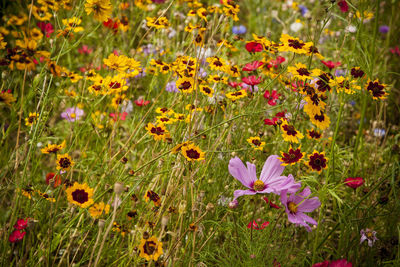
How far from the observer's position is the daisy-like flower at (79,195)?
0.79 metres

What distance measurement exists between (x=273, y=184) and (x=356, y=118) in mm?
1442

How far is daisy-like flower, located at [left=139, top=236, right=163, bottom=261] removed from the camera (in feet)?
2.31

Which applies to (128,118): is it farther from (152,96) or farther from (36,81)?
(36,81)

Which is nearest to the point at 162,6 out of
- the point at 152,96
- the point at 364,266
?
the point at 152,96

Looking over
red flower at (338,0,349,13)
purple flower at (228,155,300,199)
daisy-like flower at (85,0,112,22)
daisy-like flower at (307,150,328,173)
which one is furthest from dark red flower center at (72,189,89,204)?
red flower at (338,0,349,13)

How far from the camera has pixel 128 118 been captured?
5.85 ft

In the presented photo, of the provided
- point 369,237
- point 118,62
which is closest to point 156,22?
point 118,62

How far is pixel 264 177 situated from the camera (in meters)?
0.89

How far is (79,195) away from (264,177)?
0.46 m

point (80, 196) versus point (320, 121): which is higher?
point (320, 121)

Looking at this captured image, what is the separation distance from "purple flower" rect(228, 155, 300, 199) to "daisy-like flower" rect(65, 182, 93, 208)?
1.13 ft

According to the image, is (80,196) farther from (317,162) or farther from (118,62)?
(317,162)

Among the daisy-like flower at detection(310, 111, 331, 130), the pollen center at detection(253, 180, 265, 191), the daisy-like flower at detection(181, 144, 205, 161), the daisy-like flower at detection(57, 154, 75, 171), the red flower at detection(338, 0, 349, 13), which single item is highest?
the red flower at detection(338, 0, 349, 13)

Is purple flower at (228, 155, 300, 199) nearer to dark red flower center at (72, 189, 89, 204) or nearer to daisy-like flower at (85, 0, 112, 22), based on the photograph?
dark red flower center at (72, 189, 89, 204)
